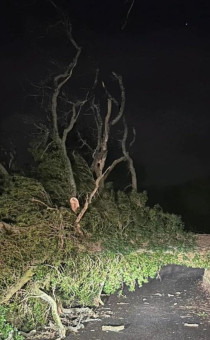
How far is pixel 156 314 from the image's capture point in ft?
46.1

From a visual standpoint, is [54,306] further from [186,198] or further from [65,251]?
[186,198]

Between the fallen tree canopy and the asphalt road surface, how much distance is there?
888mm

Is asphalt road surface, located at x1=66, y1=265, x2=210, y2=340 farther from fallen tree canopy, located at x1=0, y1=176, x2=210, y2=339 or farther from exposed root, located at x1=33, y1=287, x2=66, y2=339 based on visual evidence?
fallen tree canopy, located at x1=0, y1=176, x2=210, y2=339

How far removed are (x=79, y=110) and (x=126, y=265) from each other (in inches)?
210

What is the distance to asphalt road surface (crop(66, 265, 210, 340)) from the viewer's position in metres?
12.1

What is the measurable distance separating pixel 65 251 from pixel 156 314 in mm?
4221

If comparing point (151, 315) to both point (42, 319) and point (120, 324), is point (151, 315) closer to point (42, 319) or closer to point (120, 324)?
point (120, 324)

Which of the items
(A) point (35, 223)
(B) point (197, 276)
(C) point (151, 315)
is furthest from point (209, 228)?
(A) point (35, 223)

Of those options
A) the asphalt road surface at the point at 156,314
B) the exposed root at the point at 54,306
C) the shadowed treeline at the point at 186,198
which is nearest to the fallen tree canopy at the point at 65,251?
the exposed root at the point at 54,306

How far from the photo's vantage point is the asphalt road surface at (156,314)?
12070 mm

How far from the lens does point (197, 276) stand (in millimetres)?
19641

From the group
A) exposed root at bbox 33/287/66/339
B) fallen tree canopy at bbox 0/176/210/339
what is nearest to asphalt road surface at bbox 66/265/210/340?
exposed root at bbox 33/287/66/339

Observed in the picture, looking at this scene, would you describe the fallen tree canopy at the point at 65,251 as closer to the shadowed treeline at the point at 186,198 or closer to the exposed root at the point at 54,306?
the exposed root at the point at 54,306

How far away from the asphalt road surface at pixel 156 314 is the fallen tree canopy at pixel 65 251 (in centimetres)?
89
